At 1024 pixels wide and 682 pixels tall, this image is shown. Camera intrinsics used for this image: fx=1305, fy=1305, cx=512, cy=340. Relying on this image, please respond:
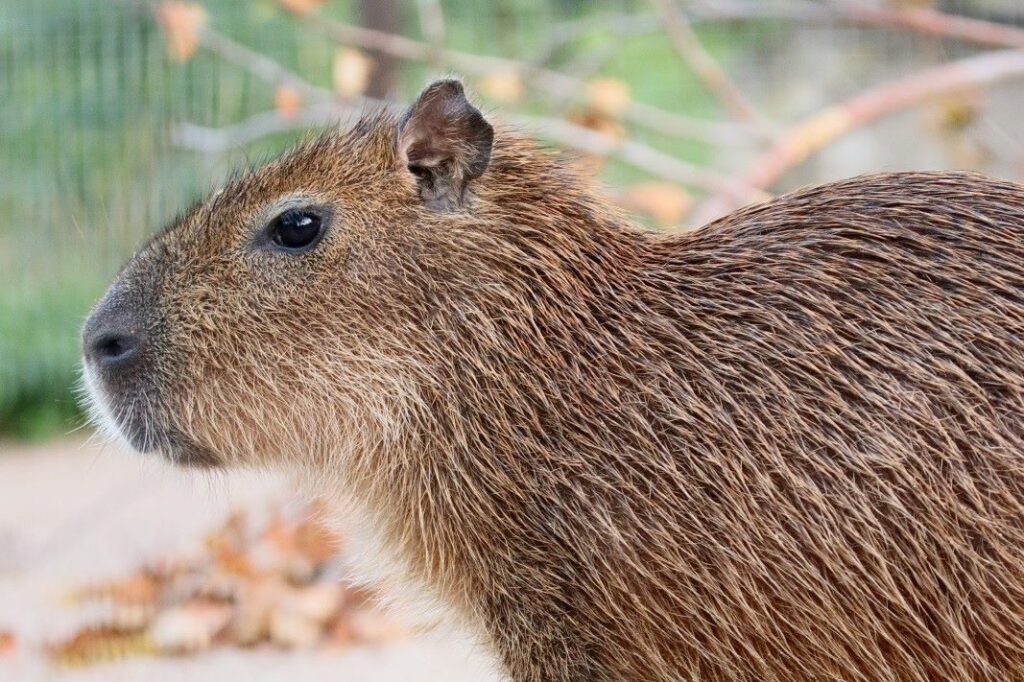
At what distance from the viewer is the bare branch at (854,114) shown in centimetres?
488

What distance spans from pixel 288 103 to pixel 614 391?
343cm

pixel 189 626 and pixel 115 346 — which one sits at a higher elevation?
pixel 115 346

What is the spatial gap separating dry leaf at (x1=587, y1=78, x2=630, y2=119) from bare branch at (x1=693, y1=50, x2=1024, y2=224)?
0.72 metres

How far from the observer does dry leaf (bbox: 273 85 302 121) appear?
18.0 feet

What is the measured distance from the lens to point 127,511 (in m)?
5.70

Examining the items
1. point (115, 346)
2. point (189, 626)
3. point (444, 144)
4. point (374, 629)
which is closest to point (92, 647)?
point (189, 626)

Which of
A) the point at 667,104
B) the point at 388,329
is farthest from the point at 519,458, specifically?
the point at 667,104

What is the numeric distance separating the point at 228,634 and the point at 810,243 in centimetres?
250

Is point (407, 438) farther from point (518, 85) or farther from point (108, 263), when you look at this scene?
point (518, 85)

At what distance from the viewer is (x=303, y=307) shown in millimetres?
2516

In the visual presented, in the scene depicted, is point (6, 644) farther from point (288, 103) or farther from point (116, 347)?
point (288, 103)

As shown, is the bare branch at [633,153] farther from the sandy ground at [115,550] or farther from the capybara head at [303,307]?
the capybara head at [303,307]

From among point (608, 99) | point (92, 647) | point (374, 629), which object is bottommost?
point (374, 629)

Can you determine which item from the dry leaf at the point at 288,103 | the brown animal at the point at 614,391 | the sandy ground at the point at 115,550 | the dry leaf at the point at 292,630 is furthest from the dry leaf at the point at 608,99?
the brown animal at the point at 614,391
